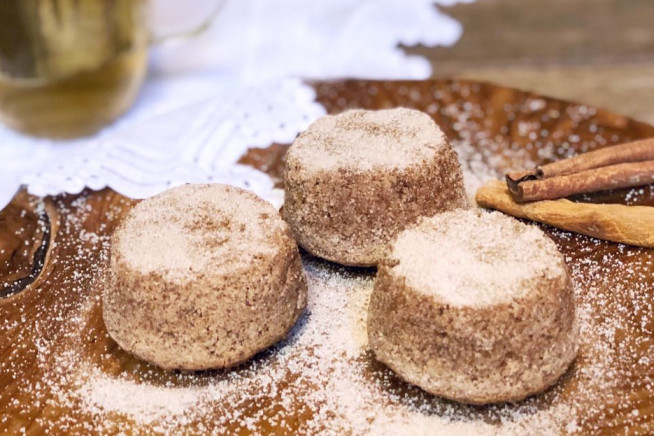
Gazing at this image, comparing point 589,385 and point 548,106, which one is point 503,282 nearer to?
point 589,385

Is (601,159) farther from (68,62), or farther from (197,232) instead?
(68,62)

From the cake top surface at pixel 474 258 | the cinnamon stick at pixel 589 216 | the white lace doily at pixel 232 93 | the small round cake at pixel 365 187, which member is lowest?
the white lace doily at pixel 232 93

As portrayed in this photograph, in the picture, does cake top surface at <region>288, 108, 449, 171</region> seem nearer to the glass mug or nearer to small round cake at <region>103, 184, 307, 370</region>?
small round cake at <region>103, 184, 307, 370</region>

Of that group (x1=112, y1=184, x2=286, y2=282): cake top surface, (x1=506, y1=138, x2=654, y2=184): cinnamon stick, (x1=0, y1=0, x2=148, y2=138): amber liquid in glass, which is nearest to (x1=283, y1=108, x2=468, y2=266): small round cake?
(x1=112, y1=184, x2=286, y2=282): cake top surface

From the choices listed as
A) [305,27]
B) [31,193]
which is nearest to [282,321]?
[31,193]

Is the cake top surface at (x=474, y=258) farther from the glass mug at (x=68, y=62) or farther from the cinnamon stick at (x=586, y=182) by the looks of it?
the glass mug at (x=68, y=62)

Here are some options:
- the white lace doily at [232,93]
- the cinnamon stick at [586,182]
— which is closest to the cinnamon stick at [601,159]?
the cinnamon stick at [586,182]

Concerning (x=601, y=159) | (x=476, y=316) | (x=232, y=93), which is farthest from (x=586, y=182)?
(x=232, y=93)
